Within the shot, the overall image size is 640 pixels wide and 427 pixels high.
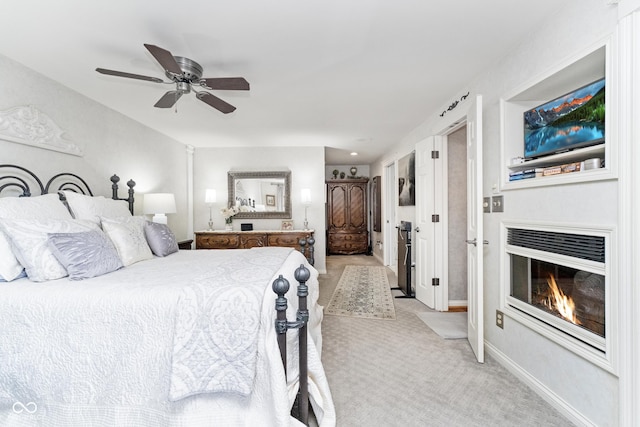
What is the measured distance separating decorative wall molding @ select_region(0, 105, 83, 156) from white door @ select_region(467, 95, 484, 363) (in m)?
3.57

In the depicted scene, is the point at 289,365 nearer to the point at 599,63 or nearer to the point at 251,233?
the point at 599,63

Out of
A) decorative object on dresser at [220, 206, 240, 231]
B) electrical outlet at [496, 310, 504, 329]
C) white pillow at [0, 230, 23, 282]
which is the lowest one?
electrical outlet at [496, 310, 504, 329]

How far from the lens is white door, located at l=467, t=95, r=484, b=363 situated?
2201 mm

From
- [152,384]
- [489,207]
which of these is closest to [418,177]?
[489,207]

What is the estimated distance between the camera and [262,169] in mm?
5352

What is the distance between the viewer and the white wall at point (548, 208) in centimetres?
147

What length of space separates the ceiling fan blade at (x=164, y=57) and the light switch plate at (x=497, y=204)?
7.96 ft

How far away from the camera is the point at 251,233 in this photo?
15.8 ft

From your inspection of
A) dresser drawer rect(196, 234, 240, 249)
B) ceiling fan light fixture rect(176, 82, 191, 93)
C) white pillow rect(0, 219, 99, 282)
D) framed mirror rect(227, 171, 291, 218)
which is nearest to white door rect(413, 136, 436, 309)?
framed mirror rect(227, 171, 291, 218)

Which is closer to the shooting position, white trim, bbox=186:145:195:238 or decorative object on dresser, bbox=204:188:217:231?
decorative object on dresser, bbox=204:188:217:231

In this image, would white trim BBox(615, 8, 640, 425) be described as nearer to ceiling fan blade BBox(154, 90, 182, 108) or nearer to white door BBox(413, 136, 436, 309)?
white door BBox(413, 136, 436, 309)

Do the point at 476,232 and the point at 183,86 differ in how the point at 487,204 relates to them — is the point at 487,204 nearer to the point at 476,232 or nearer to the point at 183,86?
the point at 476,232

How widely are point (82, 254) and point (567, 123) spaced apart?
302cm

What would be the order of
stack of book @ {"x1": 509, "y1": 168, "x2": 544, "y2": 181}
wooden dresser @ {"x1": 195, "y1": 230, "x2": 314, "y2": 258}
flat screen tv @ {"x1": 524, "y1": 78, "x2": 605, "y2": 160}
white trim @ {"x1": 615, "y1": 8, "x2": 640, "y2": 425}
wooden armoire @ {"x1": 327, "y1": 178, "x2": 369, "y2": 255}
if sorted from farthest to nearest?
wooden armoire @ {"x1": 327, "y1": 178, "x2": 369, "y2": 255}
wooden dresser @ {"x1": 195, "y1": 230, "x2": 314, "y2": 258}
stack of book @ {"x1": 509, "y1": 168, "x2": 544, "y2": 181}
flat screen tv @ {"x1": 524, "y1": 78, "x2": 605, "y2": 160}
white trim @ {"x1": 615, "y1": 8, "x2": 640, "y2": 425}
